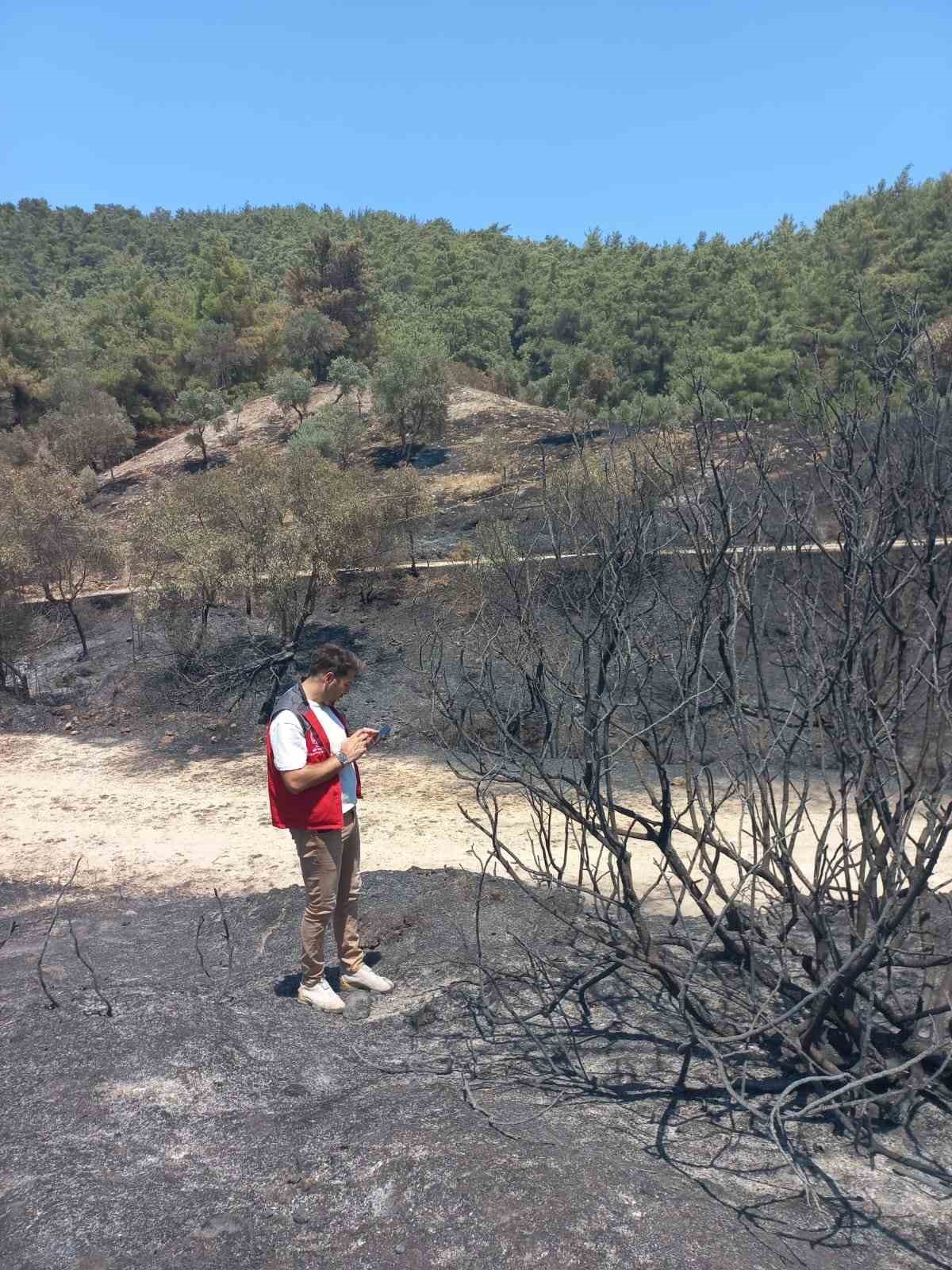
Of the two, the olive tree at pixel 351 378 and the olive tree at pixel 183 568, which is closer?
the olive tree at pixel 183 568

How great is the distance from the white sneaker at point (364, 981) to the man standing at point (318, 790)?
0.48ft

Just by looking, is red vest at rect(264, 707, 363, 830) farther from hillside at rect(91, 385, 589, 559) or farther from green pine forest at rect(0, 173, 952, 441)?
green pine forest at rect(0, 173, 952, 441)

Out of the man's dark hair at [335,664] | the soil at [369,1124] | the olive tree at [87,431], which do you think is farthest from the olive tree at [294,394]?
the man's dark hair at [335,664]

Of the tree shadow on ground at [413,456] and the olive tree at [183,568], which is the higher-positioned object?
the tree shadow on ground at [413,456]

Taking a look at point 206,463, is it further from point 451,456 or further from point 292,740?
point 292,740

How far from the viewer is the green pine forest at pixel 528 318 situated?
30.0m

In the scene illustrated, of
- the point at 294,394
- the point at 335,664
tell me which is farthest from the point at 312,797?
the point at 294,394

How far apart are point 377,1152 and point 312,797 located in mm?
1494

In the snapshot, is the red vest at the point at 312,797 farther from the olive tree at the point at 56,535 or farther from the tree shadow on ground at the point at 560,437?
the tree shadow on ground at the point at 560,437

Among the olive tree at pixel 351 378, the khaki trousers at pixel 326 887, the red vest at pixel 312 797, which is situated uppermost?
the olive tree at pixel 351 378

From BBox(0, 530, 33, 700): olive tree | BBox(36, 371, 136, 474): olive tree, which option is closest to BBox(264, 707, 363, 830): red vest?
BBox(0, 530, 33, 700): olive tree

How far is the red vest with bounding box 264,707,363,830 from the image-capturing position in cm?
413

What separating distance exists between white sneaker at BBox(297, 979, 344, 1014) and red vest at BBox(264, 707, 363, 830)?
2.36 ft

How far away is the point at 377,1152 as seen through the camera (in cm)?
296
